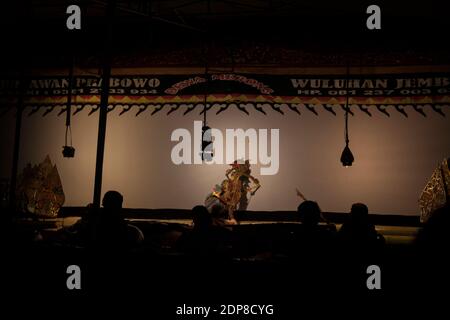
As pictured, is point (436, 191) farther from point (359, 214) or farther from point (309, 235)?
point (309, 235)

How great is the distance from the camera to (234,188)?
7.05 meters

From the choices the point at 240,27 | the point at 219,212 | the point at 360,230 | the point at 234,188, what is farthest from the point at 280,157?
the point at 360,230

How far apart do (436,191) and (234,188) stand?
9.70ft

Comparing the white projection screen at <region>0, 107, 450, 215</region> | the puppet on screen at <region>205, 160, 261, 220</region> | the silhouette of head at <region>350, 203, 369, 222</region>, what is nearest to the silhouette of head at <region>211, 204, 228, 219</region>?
the puppet on screen at <region>205, 160, 261, 220</region>

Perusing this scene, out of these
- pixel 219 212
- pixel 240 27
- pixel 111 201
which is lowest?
pixel 219 212

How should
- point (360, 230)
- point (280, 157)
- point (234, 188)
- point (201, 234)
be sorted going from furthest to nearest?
point (280, 157), point (234, 188), point (201, 234), point (360, 230)

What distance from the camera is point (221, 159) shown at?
7.36m

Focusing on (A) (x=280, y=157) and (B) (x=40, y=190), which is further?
(B) (x=40, y=190)

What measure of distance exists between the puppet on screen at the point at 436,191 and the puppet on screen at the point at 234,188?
8.18 feet

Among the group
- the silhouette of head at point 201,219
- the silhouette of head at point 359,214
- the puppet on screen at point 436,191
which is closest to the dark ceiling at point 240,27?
the puppet on screen at point 436,191

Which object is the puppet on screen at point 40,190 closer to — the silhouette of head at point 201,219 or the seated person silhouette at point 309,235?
the silhouette of head at point 201,219

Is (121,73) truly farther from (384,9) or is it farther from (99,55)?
(384,9)
